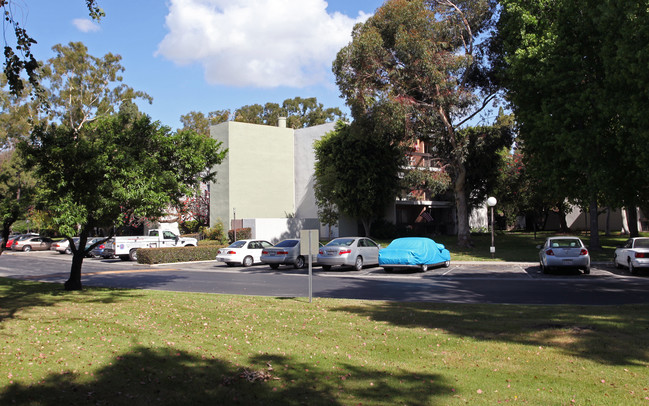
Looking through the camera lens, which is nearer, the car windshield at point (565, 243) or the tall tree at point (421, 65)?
the car windshield at point (565, 243)

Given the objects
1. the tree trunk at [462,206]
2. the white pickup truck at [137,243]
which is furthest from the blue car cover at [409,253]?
the white pickup truck at [137,243]

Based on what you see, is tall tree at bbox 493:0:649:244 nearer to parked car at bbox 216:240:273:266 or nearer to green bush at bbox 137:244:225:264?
parked car at bbox 216:240:273:266

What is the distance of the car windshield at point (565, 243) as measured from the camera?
806 inches

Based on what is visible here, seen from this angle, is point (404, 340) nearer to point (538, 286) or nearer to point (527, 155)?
point (538, 286)

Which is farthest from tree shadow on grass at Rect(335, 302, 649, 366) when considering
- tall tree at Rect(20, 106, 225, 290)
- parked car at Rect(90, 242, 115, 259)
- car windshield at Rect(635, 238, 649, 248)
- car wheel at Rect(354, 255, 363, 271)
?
parked car at Rect(90, 242, 115, 259)

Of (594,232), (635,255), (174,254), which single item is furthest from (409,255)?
(594,232)

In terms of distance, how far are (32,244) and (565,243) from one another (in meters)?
43.1

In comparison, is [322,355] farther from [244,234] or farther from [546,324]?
[244,234]

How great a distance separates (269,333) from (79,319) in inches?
144

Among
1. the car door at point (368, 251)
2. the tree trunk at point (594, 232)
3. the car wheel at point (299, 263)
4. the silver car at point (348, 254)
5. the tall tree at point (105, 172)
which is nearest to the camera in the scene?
the tall tree at point (105, 172)

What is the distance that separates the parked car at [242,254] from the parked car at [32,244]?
26475 mm

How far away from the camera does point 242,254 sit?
90.4ft

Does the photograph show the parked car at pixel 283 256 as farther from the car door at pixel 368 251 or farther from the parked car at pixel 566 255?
the parked car at pixel 566 255

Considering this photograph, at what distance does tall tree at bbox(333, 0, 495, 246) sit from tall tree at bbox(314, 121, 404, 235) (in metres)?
6.24
